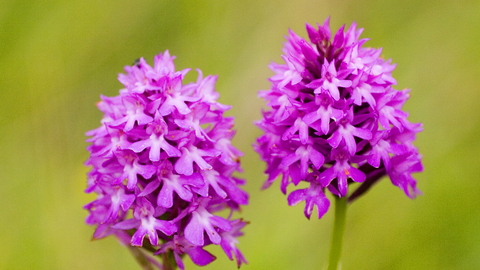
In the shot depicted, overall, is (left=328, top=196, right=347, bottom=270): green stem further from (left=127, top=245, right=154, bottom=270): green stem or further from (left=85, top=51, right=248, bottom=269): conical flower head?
(left=127, top=245, right=154, bottom=270): green stem

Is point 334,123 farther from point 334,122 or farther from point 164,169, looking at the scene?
point 164,169

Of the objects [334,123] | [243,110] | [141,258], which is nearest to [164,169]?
[141,258]

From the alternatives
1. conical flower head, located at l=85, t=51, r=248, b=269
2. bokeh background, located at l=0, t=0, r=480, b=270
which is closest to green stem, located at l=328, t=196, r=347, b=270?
conical flower head, located at l=85, t=51, r=248, b=269

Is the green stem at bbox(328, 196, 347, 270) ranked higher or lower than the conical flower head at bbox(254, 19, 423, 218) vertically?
lower

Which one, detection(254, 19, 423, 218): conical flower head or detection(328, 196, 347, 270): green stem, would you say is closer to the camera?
detection(254, 19, 423, 218): conical flower head

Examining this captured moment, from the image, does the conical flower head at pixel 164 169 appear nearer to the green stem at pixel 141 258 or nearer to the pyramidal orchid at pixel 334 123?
the green stem at pixel 141 258

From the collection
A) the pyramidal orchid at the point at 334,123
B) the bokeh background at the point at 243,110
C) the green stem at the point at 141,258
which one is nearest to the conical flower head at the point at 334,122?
the pyramidal orchid at the point at 334,123
